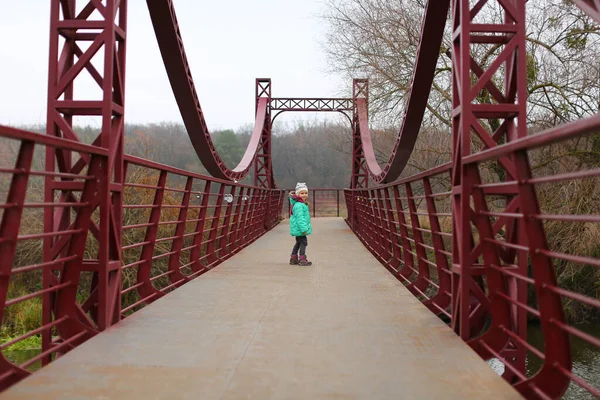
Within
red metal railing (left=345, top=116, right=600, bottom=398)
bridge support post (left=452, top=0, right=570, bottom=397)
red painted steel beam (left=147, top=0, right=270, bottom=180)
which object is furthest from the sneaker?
bridge support post (left=452, top=0, right=570, bottom=397)

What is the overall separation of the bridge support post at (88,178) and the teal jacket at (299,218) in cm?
332

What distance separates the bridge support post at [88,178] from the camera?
2861mm

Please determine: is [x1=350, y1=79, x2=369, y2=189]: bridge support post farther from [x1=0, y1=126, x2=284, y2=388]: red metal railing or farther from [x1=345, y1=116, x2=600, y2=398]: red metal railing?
[x1=345, y1=116, x2=600, y2=398]: red metal railing

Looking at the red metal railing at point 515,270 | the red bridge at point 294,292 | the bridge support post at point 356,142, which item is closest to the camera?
the red metal railing at point 515,270

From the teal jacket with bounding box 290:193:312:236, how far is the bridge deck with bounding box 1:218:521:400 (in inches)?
86.2

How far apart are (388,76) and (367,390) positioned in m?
10.6

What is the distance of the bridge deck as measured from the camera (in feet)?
6.64

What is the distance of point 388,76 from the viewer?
11812mm

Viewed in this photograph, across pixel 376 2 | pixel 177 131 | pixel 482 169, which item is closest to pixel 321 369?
pixel 482 169

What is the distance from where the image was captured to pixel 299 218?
6520 millimetres

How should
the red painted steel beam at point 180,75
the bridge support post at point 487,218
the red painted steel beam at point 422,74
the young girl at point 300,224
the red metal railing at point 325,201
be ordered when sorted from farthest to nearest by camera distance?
the red metal railing at point 325,201, the young girl at point 300,224, the red painted steel beam at point 180,75, the red painted steel beam at point 422,74, the bridge support post at point 487,218

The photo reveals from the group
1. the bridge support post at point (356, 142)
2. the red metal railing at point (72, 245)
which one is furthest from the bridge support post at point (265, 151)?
the red metal railing at point (72, 245)

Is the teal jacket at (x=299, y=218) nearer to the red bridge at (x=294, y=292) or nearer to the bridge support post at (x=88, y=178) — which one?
the red bridge at (x=294, y=292)

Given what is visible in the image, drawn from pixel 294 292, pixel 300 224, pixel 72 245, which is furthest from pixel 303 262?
pixel 72 245
